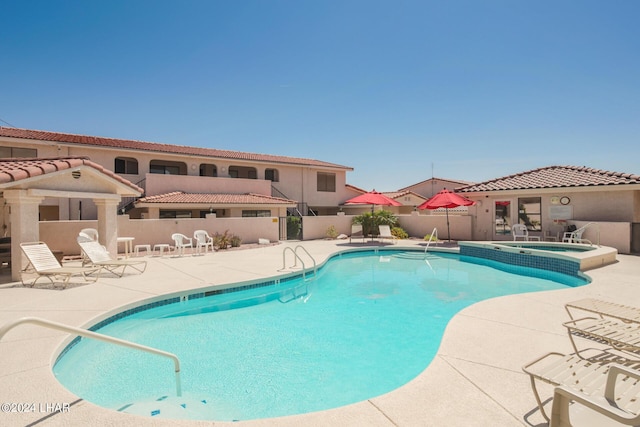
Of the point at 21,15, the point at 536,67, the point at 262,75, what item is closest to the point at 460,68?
the point at 536,67

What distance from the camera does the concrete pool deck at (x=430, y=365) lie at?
3.11 metres

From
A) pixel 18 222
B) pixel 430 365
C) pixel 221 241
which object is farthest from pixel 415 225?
pixel 18 222

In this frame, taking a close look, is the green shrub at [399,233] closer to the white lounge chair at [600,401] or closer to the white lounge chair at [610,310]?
the white lounge chair at [610,310]

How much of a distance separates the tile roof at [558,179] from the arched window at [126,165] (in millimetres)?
22843

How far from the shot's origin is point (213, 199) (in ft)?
74.4

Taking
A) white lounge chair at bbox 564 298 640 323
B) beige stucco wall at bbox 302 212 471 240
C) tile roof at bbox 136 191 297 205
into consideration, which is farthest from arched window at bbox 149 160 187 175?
white lounge chair at bbox 564 298 640 323

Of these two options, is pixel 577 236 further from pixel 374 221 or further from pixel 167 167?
Result: pixel 167 167

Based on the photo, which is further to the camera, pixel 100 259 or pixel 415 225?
pixel 415 225

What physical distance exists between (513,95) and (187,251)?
20.6 m

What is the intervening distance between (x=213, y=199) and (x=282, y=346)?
58.8ft

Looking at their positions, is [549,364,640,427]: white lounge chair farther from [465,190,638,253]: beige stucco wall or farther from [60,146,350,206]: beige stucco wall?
[60,146,350,206]: beige stucco wall

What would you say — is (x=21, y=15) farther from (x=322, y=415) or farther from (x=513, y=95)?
(x=513, y=95)

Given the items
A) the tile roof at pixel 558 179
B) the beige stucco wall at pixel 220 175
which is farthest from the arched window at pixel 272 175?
the tile roof at pixel 558 179

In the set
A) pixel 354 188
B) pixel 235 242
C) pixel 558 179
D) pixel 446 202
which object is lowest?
pixel 235 242
